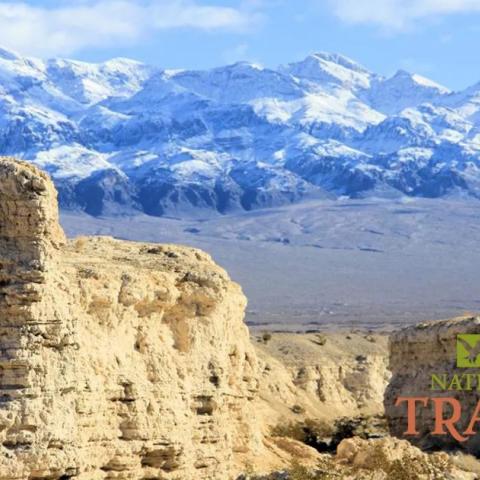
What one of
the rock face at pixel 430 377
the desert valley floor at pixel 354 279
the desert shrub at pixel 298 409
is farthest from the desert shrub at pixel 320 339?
the desert valley floor at pixel 354 279

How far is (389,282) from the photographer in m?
160

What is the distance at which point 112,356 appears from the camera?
893 inches

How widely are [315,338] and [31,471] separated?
4875 cm

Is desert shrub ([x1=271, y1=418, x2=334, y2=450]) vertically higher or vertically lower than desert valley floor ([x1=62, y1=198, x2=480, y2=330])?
lower

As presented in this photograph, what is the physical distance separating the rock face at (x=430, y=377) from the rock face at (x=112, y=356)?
6993mm

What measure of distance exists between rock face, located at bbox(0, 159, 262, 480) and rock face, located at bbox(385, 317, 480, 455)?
6993 millimetres

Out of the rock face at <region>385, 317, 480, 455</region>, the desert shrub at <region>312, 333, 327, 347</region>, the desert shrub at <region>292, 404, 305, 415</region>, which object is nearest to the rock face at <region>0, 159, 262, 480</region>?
the rock face at <region>385, 317, 480, 455</region>

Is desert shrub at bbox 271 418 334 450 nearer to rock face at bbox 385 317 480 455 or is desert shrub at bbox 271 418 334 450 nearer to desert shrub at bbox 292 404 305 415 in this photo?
rock face at bbox 385 317 480 455

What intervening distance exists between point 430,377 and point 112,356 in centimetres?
1456

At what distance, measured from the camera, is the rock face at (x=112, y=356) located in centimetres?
1972

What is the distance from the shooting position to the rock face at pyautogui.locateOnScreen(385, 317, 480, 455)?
34.9 m

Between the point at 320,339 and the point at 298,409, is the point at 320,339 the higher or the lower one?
the higher one

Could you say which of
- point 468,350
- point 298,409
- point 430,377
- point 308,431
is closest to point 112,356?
point 468,350

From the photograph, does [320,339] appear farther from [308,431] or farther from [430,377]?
[430,377]
